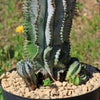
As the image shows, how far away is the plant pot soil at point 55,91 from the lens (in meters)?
1.50

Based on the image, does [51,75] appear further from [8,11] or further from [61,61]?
[8,11]

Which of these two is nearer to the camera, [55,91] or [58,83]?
[55,91]

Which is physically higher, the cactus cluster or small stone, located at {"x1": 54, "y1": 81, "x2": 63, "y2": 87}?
the cactus cluster

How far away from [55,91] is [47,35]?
0.38 metres

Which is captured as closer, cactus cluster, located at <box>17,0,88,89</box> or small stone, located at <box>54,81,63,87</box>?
cactus cluster, located at <box>17,0,88,89</box>

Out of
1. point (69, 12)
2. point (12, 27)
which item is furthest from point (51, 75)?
point (12, 27)

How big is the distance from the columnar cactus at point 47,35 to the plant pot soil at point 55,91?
3.5 inches

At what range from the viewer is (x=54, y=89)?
157 centimetres

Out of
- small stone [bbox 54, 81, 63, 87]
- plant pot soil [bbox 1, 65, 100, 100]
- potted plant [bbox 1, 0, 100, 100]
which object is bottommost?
plant pot soil [bbox 1, 65, 100, 100]

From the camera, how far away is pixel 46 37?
1574 mm

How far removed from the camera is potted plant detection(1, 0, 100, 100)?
1.50 m

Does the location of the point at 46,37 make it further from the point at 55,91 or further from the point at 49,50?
the point at 55,91

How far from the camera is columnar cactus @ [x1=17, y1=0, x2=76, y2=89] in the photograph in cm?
149

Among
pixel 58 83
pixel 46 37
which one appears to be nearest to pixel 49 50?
pixel 46 37
